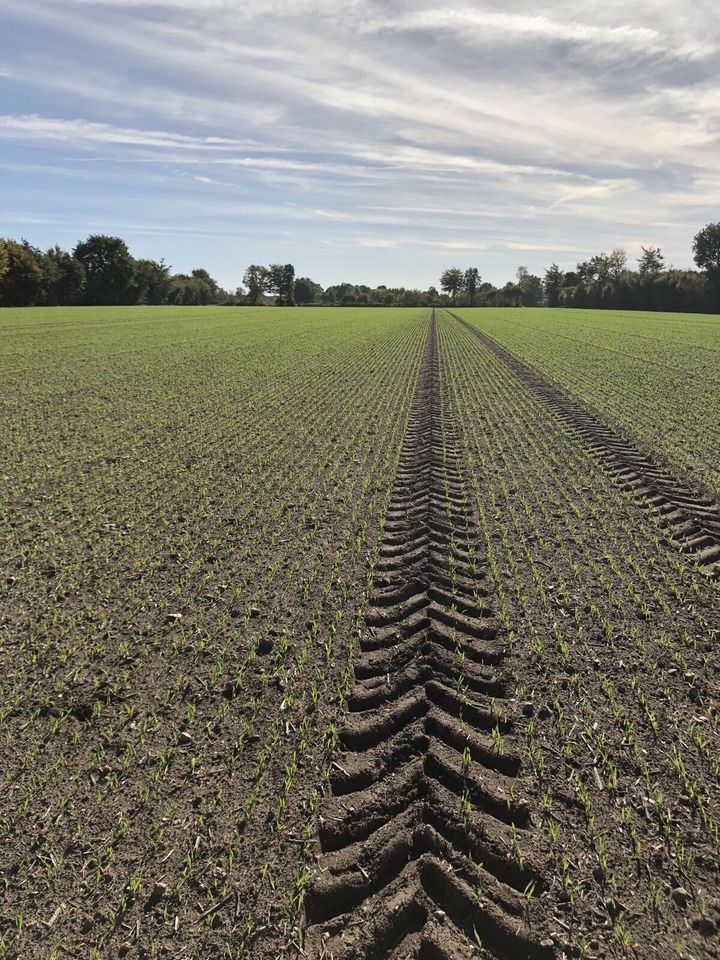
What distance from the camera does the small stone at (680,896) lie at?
9.19 ft

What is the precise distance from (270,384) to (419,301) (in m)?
134

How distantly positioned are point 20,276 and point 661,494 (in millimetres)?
82646

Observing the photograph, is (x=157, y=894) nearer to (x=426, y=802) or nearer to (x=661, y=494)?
(x=426, y=802)

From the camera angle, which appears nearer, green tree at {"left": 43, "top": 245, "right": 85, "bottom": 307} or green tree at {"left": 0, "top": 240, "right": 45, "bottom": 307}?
green tree at {"left": 0, "top": 240, "right": 45, "bottom": 307}

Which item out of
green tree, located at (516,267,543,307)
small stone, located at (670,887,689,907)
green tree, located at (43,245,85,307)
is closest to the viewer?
small stone, located at (670,887,689,907)

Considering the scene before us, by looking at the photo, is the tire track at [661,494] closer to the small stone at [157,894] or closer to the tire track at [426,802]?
the tire track at [426,802]

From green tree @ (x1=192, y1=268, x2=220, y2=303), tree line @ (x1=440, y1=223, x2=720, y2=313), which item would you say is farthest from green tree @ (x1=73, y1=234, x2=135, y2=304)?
tree line @ (x1=440, y1=223, x2=720, y2=313)

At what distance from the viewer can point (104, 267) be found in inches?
3590

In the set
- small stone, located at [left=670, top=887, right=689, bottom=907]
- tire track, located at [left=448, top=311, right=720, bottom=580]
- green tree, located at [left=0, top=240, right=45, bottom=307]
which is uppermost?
green tree, located at [left=0, top=240, right=45, bottom=307]

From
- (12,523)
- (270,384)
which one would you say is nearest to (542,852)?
(12,523)

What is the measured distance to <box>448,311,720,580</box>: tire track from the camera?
6840mm

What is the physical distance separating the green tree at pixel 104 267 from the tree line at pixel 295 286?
0.16m

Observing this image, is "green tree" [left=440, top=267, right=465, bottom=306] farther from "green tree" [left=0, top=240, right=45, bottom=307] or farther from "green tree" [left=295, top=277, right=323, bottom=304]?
"green tree" [left=0, top=240, right=45, bottom=307]

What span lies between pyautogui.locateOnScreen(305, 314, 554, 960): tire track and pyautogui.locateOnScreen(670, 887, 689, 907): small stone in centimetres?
67
